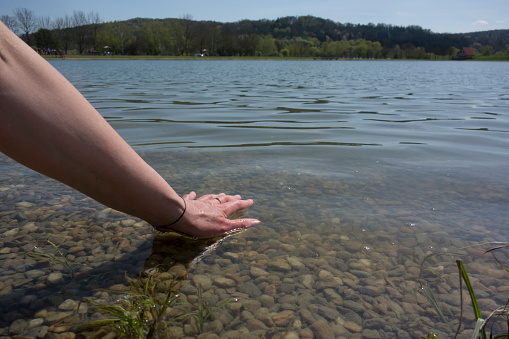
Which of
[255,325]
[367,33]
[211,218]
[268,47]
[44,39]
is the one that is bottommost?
[255,325]

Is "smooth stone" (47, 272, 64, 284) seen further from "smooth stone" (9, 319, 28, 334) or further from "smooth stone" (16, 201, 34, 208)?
"smooth stone" (16, 201, 34, 208)

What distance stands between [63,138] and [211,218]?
98cm

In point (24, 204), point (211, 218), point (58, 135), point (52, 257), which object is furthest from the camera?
point (24, 204)

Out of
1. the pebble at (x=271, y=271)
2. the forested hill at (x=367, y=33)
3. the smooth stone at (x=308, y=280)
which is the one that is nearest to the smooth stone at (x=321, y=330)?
the pebble at (x=271, y=271)

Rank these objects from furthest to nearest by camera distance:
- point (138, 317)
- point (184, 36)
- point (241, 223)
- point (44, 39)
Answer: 1. point (184, 36)
2. point (44, 39)
3. point (241, 223)
4. point (138, 317)

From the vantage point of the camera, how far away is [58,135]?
44.1 inches

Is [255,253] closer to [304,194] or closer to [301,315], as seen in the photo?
[301,315]

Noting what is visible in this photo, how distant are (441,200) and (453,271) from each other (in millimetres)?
1046

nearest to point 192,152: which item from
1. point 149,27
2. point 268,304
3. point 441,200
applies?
point 441,200

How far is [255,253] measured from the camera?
1.86 metres

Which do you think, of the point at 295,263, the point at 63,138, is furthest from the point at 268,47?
the point at 63,138

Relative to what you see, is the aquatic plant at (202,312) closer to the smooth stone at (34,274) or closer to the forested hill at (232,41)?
the smooth stone at (34,274)

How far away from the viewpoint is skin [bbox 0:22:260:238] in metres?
Answer: 1.02

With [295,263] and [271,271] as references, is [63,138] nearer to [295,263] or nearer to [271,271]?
[271,271]
